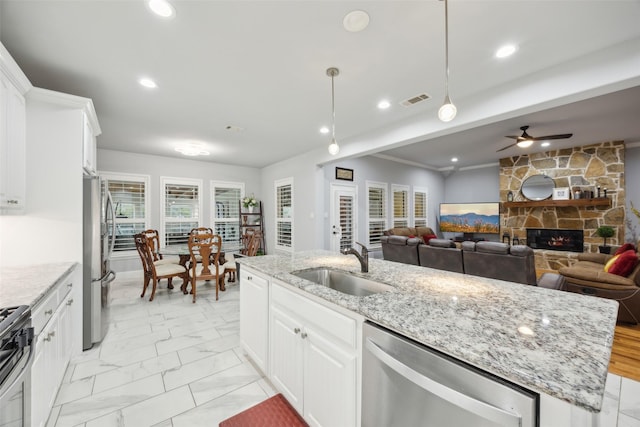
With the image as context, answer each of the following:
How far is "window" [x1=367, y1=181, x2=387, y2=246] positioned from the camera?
6.59 meters

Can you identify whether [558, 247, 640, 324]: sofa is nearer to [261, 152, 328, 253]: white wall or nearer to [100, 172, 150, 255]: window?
[261, 152, 328, 253]: white wall

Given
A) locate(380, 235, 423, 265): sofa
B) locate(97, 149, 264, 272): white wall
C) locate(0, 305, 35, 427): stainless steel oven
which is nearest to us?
locate(0, 305, 35, 427): stainless steel oven

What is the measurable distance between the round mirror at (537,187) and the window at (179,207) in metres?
8.19

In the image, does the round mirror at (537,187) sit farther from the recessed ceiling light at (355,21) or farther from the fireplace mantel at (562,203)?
the recessed ceiling light at (355,21)

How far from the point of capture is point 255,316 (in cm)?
210

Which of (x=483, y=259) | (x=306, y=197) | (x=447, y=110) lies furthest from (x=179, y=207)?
(x=483, y=259)

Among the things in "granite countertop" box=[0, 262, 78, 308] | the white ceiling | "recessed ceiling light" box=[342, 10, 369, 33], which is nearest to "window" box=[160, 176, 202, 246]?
the white ceiling

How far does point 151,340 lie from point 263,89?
292 centimetres

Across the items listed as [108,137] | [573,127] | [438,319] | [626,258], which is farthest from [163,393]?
[573,127]

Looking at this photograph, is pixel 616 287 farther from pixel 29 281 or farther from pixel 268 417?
pixel 29 281

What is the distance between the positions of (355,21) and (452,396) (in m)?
2.21

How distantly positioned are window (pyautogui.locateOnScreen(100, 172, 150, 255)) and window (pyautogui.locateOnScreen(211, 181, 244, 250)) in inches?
56.6

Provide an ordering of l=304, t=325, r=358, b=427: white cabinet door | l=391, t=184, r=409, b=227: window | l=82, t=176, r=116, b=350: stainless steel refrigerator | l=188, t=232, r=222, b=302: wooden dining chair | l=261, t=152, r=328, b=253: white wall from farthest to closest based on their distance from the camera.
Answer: l=391, t=184, r=409, b=227: window
l=261, t=152, r=328, b=253: white wall
l=188, t=232, r=222, b=302: wooden dining chair
l=82, t=176, r=116, b=350: stainless steel refrigerator
l=304, t=325, r=358, b=427: white cabinet door

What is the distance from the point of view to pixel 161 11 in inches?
Result: 67.6
